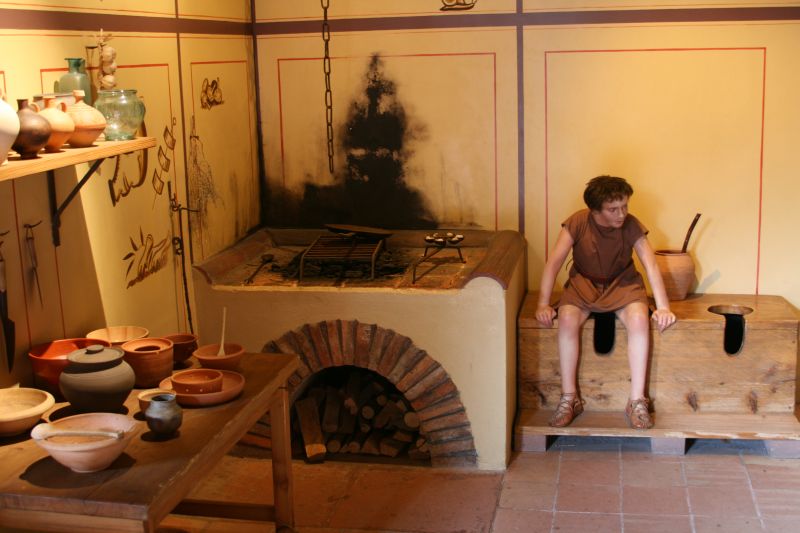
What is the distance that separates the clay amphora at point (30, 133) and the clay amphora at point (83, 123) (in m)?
0.22

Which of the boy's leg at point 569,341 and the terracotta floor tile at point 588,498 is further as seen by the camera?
the boy's leg at point 569,341

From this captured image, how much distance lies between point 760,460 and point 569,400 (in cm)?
103

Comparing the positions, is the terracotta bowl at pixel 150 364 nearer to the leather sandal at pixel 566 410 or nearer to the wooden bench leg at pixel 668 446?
the leather sandal at pixel 566 410

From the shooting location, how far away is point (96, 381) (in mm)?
3270

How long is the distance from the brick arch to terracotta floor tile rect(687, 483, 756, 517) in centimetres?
113

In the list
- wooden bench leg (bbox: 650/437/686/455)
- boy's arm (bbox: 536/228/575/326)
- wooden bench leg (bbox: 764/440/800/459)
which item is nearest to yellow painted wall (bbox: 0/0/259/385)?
boy's arm (bbox: 536/228/575/326)

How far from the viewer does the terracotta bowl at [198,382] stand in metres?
3.44

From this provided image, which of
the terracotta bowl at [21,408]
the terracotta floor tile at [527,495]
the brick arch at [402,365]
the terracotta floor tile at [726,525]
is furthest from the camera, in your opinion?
the brick arch at [402,365]

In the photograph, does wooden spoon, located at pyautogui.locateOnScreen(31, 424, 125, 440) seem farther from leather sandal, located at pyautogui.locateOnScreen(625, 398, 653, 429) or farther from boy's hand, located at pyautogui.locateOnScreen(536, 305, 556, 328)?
leather sandal, located at pyautogui.locateOnScreen(625, 398, 653, 429)

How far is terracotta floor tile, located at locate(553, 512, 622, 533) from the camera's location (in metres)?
4.54

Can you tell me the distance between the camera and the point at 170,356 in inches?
146

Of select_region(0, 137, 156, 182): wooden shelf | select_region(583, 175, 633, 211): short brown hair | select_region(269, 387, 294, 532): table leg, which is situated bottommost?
select_region(269, 387, 294, 532): table leg

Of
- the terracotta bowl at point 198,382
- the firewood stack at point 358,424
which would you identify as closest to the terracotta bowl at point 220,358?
the terracotta bowl at point 198,382

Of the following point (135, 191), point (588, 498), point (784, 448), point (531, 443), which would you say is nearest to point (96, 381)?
point (135, 191)
